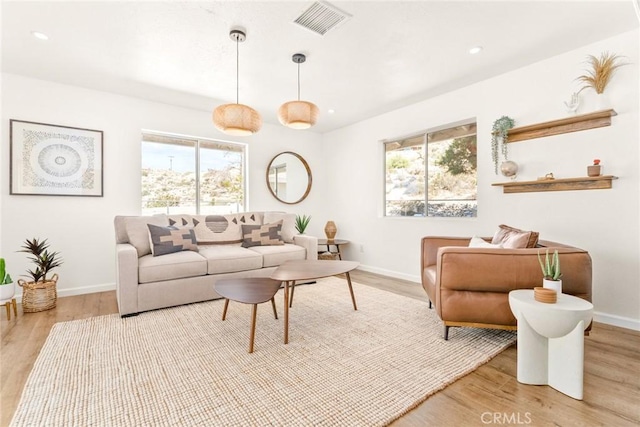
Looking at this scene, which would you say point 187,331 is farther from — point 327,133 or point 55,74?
Answer: point 327,133

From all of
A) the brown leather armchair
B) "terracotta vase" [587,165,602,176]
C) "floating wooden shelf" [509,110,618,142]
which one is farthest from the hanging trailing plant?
the brown leather armchair

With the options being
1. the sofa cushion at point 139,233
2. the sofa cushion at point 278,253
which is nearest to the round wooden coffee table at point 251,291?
the sofa cushion at point 278,253

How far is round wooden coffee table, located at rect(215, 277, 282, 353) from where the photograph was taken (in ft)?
6.44

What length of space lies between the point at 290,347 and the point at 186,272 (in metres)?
1.47

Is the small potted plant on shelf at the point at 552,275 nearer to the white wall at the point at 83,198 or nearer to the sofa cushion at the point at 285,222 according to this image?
the sofa cushion at the point at 285,222

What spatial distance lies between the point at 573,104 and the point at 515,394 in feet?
8.25

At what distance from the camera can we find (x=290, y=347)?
81.0 inches

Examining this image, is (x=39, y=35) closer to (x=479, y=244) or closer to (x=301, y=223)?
(x=301, y=223)

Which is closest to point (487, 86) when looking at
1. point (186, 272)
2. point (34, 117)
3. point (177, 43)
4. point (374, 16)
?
point (374, 16)

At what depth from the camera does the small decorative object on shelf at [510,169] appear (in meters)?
2.98

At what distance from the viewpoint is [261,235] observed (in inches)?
150

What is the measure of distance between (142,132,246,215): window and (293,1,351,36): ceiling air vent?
8.78 ft

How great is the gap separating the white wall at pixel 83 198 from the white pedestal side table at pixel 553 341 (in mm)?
4190

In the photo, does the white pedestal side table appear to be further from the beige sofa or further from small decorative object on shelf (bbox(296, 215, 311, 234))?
small decorative object on shelf (bbox(296, 215, 311, 234))
